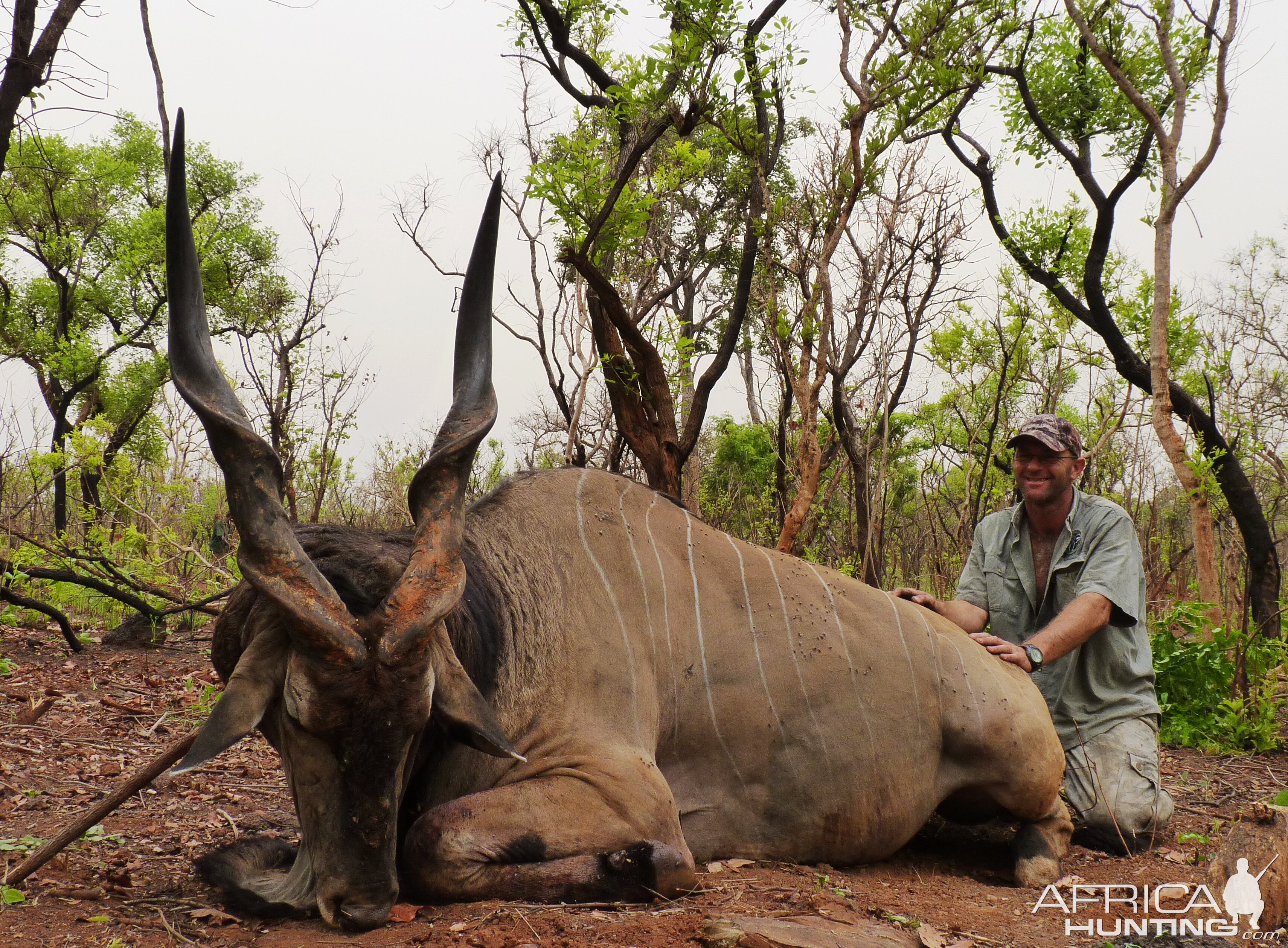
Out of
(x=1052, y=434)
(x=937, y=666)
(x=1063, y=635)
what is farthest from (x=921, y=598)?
(x=1052, y=434)

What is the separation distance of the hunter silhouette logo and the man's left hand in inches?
48.8

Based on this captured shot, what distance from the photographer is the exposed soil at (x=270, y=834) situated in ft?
7.73

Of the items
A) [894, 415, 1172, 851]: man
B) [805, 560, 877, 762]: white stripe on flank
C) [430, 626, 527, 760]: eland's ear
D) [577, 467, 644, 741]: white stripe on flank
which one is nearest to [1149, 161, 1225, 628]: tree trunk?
[894, 415, 1172, 851]: man

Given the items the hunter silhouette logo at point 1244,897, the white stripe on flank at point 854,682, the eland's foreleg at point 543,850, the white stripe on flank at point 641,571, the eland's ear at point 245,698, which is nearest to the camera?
the eland's ear at point 245,698

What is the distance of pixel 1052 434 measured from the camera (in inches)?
175

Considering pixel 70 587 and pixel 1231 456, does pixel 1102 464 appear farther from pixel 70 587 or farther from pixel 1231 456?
pixel 70 587

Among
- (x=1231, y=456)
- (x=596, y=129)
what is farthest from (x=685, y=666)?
(x=1231, y=456)

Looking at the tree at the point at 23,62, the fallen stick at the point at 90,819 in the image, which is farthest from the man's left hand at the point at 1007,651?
the tree at the point at 23,62

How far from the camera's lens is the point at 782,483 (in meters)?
8.58

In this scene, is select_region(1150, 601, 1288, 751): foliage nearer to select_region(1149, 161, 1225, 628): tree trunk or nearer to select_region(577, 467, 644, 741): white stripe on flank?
select_region(1149, 161, 1225, 628): tree trunk

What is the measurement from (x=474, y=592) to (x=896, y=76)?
5.50 m

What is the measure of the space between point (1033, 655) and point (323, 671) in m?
2.81

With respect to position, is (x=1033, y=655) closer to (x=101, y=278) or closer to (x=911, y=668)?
(x=911, y=668)

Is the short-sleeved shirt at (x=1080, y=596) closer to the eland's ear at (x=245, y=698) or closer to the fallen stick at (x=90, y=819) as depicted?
the eland's ear at (x=245, y=698)
